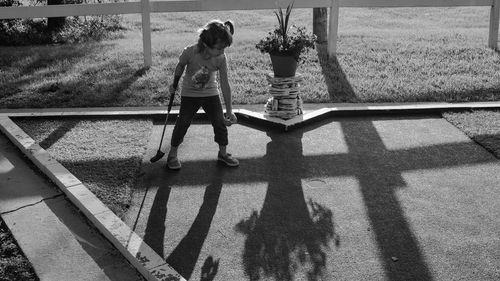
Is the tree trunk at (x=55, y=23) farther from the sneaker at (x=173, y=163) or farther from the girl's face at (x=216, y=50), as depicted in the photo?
the girl's face at (x=216, y=50)

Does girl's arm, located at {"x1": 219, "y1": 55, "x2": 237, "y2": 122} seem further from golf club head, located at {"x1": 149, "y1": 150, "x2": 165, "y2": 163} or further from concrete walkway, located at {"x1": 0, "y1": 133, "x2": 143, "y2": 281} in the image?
concrete walkway, located at {"x1": 0, "y1": 133, "x2": 143, "y2": 281}

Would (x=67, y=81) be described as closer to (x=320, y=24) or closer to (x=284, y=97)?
(x=284, y=97)

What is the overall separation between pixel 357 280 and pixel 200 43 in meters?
2.50

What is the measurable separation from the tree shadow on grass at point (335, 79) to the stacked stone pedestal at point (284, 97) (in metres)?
1.22

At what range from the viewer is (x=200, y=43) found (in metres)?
5.12

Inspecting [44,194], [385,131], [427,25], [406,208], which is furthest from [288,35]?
[427,25]

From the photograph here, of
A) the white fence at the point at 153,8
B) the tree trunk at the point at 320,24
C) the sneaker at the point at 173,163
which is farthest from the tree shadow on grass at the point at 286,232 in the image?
the tree trunk at the point at 320,24

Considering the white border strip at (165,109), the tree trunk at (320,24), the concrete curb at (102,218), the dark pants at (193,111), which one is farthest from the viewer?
the tree trunk at (320,24)

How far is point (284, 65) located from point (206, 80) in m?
1.60

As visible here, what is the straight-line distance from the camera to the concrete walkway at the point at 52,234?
3.88 m

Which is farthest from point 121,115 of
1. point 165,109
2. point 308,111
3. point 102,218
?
point 102,218

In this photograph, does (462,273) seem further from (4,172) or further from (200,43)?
(4,172)

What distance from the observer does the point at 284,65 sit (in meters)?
6.73

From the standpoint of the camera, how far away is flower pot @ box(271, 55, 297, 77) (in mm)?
6695
